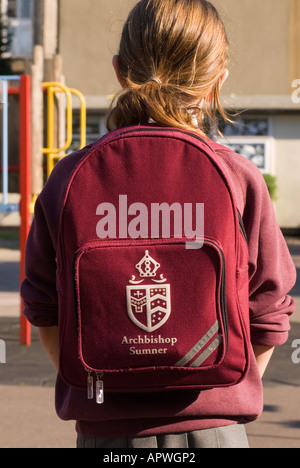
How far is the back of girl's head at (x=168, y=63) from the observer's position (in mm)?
1641

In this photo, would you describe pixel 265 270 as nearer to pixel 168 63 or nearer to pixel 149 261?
pixel 149 261

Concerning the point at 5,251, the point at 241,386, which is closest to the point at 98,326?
the point at 241,386

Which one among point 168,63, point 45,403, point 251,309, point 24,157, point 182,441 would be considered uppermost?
point 24,157

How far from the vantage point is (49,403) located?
190 inches

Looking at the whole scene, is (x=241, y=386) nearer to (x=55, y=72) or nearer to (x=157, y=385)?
(x=157, y=385)

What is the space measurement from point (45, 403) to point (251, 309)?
3280 millimetres

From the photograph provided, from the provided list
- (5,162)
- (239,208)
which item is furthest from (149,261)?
(5,162)

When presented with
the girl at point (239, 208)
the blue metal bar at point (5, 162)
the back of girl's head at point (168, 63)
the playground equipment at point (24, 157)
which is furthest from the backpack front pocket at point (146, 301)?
the blue metal bar at point (5, 162)

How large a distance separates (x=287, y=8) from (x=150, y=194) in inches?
788

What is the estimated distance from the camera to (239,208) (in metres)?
1.64

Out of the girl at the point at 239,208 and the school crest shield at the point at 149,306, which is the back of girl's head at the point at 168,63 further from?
the school crest shield at the point at 149,306

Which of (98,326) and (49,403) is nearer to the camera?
(98,326)

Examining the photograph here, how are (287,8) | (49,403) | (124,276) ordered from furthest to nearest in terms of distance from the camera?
(287,8) → (49,403) → (124,276)

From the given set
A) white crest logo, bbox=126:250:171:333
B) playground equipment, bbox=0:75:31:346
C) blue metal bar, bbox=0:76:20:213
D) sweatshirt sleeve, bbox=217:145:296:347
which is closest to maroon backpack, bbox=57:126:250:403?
white crest logo, bbox=126:250:171:333
